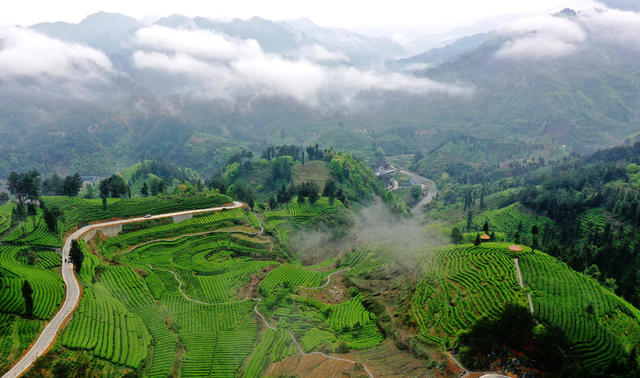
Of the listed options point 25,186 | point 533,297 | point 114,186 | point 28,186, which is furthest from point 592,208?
point 25,186

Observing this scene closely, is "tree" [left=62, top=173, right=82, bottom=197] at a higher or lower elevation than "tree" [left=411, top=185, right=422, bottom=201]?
A: higher

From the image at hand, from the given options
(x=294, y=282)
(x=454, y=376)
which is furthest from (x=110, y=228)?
(x=454, y=376)

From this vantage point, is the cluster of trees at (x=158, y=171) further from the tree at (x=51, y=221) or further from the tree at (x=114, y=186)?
the tree at (x=51, y=221)

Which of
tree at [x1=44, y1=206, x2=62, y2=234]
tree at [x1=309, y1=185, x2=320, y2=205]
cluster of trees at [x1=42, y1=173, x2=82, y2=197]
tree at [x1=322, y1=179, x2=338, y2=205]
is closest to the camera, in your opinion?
tree at [x1=44, y1=206, x2=62, y2=234]

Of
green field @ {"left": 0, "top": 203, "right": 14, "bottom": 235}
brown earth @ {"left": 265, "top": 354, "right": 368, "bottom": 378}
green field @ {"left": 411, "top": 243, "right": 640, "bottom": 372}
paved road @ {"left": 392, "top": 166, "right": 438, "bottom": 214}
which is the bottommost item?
paved road @ {"left": 392, "top": 166, "right": 438, "bottom": 214}

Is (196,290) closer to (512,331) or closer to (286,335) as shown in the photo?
(286,335)

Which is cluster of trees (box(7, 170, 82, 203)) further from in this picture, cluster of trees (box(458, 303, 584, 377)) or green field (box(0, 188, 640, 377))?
cluster of trees (box(458, 303, 584, 377))

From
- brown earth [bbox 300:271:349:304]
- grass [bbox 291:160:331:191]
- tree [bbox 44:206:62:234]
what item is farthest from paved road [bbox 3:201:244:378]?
grass [bbox 291:160:331:191]

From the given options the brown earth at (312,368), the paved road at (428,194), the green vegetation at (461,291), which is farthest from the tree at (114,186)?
the paved road at (428,194)
